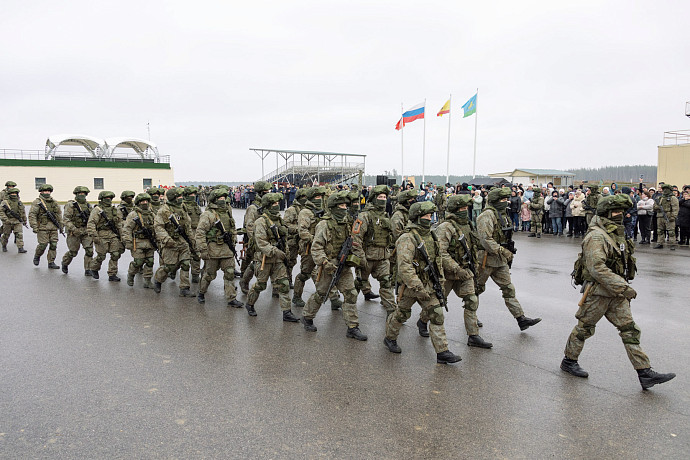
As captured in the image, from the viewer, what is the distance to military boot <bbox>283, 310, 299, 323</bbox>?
265 inches

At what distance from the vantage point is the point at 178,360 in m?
5.27

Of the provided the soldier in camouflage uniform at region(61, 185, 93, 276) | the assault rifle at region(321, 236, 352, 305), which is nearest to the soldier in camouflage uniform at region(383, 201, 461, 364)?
the assault rifle at region(321, 236, 352, 305)

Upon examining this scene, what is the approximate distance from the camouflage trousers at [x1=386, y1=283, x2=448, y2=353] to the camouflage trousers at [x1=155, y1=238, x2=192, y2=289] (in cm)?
428

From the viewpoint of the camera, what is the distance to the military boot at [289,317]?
6.74m

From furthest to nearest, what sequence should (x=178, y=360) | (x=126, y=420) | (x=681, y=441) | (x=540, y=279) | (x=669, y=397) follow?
(x=540, y=279) < (x=178, y=360) < (x=669, y=397) < (x=126, y=420) < (x=681, y=441)

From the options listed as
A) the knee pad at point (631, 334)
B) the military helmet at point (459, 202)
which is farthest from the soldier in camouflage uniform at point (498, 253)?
the knee pad at point (631, 334)

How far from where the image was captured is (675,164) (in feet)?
89.5

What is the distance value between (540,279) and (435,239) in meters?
4.94

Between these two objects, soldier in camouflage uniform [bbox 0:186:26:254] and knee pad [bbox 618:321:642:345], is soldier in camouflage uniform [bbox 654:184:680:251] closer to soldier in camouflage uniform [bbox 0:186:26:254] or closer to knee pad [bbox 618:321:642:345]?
knee pad [bbox 618:321:642:345]

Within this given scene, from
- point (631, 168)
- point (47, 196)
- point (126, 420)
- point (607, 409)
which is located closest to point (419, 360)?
point (607, 409)

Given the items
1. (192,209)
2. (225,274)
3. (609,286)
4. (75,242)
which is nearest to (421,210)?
(609,286)

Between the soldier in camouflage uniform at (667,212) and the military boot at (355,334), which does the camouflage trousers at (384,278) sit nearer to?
the military boot at (355,334)

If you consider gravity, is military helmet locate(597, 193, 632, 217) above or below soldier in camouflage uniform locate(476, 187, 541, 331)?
above

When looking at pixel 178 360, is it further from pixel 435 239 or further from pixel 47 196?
pixel 47 196
